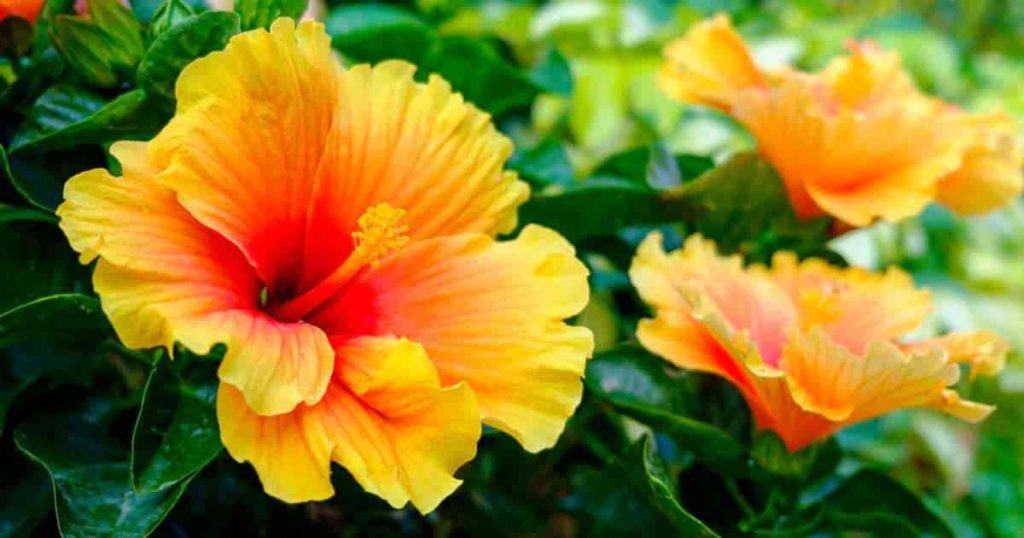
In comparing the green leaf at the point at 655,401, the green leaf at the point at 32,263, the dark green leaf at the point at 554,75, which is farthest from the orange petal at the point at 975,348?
the green leaf at the point at 32,263

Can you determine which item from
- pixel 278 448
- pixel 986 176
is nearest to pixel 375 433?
pixel 278 448

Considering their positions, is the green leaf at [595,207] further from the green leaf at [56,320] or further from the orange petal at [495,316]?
the green leaf at [56,320]

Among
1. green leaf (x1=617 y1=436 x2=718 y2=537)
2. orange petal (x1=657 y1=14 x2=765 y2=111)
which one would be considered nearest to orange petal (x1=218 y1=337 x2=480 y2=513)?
green leaf (x1=617 y1=436 x2=718 y2=537)


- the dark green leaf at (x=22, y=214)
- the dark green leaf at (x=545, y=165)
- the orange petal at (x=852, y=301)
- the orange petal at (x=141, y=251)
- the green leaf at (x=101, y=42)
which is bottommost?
the orange petal at (x=852, y=301)

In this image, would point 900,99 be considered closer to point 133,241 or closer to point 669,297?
point 669,297

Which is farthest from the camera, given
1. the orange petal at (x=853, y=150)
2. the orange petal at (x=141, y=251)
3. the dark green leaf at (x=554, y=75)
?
the dark green leaf at (x=554, y=75)

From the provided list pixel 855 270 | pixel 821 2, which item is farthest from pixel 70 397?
pixel 821 2
